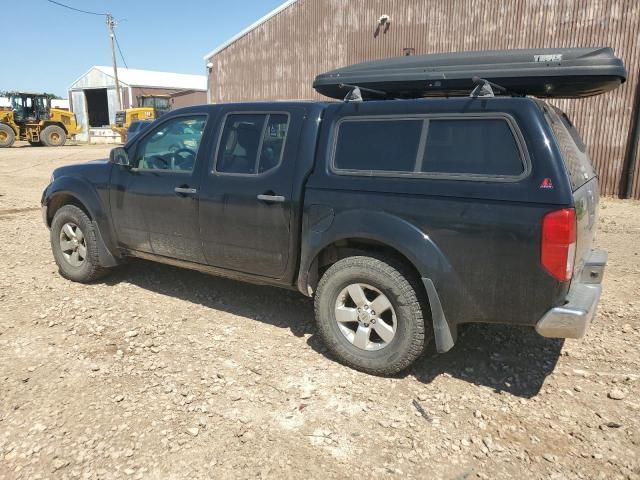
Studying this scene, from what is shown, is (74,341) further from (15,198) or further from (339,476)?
(15,198)

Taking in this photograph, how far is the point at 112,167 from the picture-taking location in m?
4.85

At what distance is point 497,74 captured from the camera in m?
3.33

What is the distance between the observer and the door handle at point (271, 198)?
3.72m

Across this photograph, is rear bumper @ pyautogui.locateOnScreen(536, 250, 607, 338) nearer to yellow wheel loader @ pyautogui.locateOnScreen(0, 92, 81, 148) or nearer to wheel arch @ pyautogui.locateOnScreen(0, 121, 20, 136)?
A: yellow wheel loader @ pyautogui.locateOnScreen(0, 92, 81, 148)

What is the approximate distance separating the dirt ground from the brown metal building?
870 cm

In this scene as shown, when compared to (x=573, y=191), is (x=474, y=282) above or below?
below

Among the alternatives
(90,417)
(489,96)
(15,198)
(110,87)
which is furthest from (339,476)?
(110,87)

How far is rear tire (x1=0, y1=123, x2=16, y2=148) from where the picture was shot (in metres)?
25.8

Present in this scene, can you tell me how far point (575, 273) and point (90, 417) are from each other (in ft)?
10.1

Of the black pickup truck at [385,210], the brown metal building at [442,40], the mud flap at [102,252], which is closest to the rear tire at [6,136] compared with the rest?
the brown metal building at [442,40]

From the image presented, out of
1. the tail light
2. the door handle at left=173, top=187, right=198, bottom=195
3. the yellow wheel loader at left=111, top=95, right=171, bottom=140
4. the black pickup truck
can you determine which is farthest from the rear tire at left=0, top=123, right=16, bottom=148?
the tail light

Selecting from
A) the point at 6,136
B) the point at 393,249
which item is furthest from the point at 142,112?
the point at 393,249

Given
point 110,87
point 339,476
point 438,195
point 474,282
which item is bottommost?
point 339,476

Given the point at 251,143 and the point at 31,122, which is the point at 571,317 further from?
the point at 31,122
